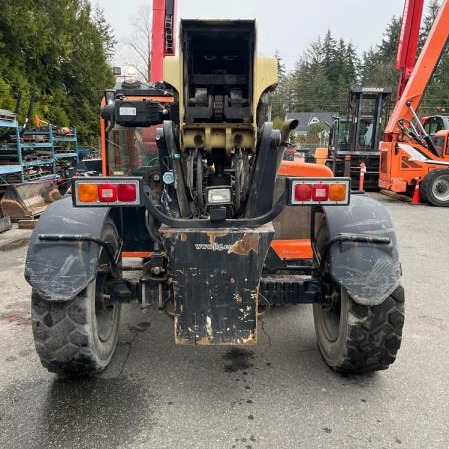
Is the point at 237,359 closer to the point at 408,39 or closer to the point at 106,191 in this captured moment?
the point at 106,191

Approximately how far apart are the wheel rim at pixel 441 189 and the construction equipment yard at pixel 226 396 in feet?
30.4

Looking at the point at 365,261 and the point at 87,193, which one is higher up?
the point at 87,193

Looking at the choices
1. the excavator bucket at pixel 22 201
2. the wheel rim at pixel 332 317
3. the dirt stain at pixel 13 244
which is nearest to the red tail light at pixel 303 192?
the wheel rim at pixel 332 317

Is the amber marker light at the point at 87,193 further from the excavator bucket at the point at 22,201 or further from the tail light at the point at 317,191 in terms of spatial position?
the excavator bucket at the point at 22,201

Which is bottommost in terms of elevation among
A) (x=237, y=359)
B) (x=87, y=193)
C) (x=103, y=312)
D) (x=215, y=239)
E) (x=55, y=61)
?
(x=237, y=359)

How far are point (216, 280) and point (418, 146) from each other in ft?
39.3

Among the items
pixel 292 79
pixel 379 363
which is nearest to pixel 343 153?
pixel 379 363

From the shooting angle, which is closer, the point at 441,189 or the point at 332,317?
the point at 332,317

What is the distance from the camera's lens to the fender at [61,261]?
282cm

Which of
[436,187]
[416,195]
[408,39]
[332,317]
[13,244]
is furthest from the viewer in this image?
[408,39]

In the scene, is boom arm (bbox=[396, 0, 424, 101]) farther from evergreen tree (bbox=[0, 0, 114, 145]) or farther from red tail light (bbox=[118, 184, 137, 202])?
red tail light (bbox=[118, 184, 137, 202])

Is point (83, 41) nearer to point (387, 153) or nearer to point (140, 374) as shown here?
point (387, 153)

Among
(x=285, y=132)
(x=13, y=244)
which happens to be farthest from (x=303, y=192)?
(x=13, y=244)

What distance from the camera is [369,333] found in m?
3.02
